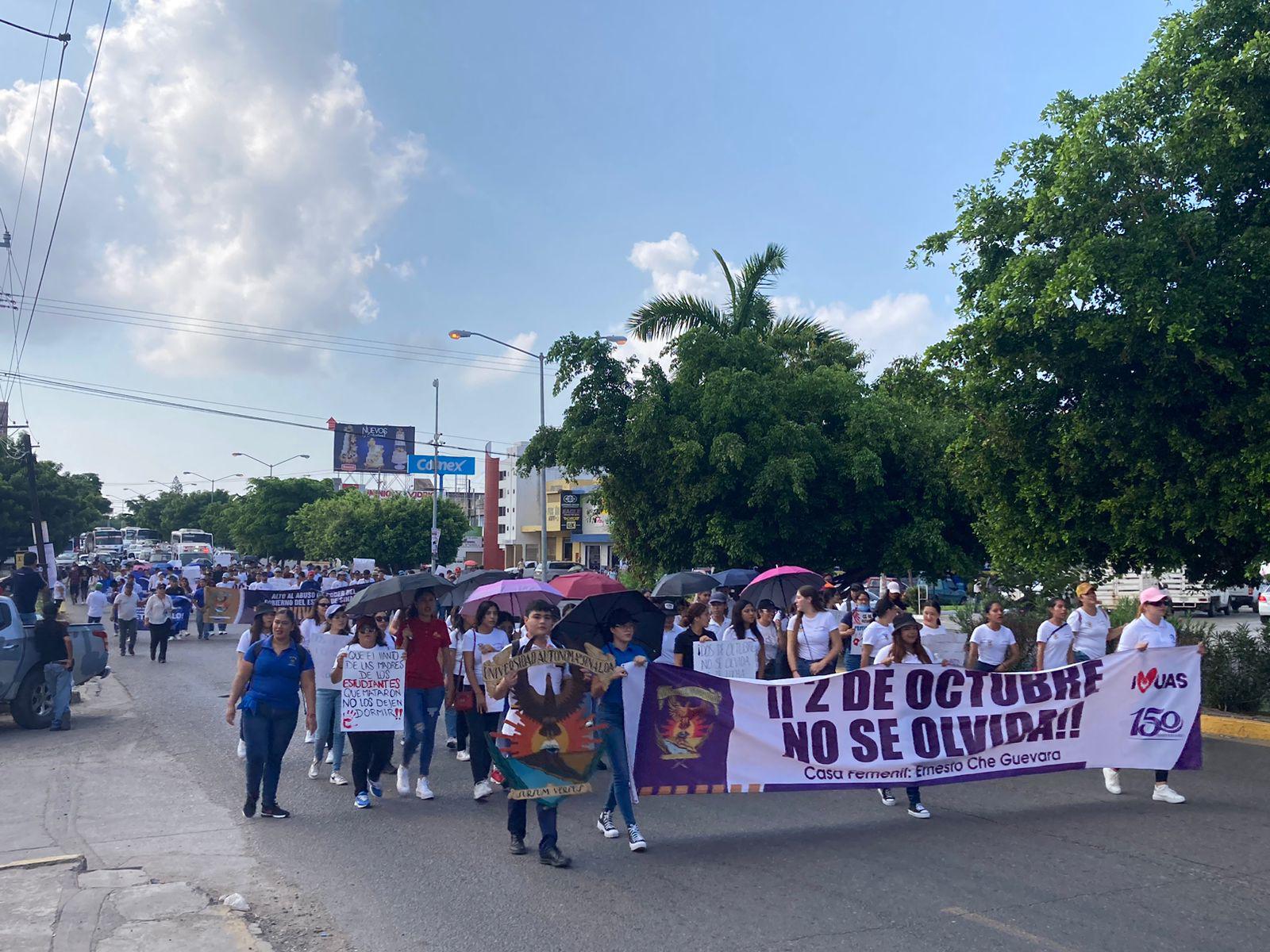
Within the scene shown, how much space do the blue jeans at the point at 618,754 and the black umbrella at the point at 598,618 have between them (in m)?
0.51

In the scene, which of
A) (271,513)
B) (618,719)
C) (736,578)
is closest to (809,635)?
(618,719)

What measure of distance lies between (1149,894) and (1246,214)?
28.3 feet

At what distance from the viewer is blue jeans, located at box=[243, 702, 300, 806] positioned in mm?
8594

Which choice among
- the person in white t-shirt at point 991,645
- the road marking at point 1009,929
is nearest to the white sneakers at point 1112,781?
the person in white t-shirt at point 991,645

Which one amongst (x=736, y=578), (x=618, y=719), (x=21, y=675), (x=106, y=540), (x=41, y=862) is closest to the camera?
(x=41, y=862)

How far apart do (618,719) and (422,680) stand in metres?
2.71

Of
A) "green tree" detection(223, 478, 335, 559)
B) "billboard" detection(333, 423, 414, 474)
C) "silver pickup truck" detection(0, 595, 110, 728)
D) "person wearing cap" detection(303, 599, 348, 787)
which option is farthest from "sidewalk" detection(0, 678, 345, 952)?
"green tree" detection(223, 478, 335, 559)

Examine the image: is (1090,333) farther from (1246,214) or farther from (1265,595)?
(1265,595)

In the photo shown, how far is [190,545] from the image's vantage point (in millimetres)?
79625

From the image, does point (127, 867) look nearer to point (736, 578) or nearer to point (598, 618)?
point (598, 618)

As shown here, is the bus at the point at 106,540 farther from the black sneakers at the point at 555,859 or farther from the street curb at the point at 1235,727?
the black sneakers at the point at 555,859

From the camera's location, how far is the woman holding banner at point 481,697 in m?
9.11

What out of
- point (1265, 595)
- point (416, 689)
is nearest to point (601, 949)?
point (416, 689)

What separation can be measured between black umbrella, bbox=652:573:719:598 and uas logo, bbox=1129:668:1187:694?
9.01 metres
